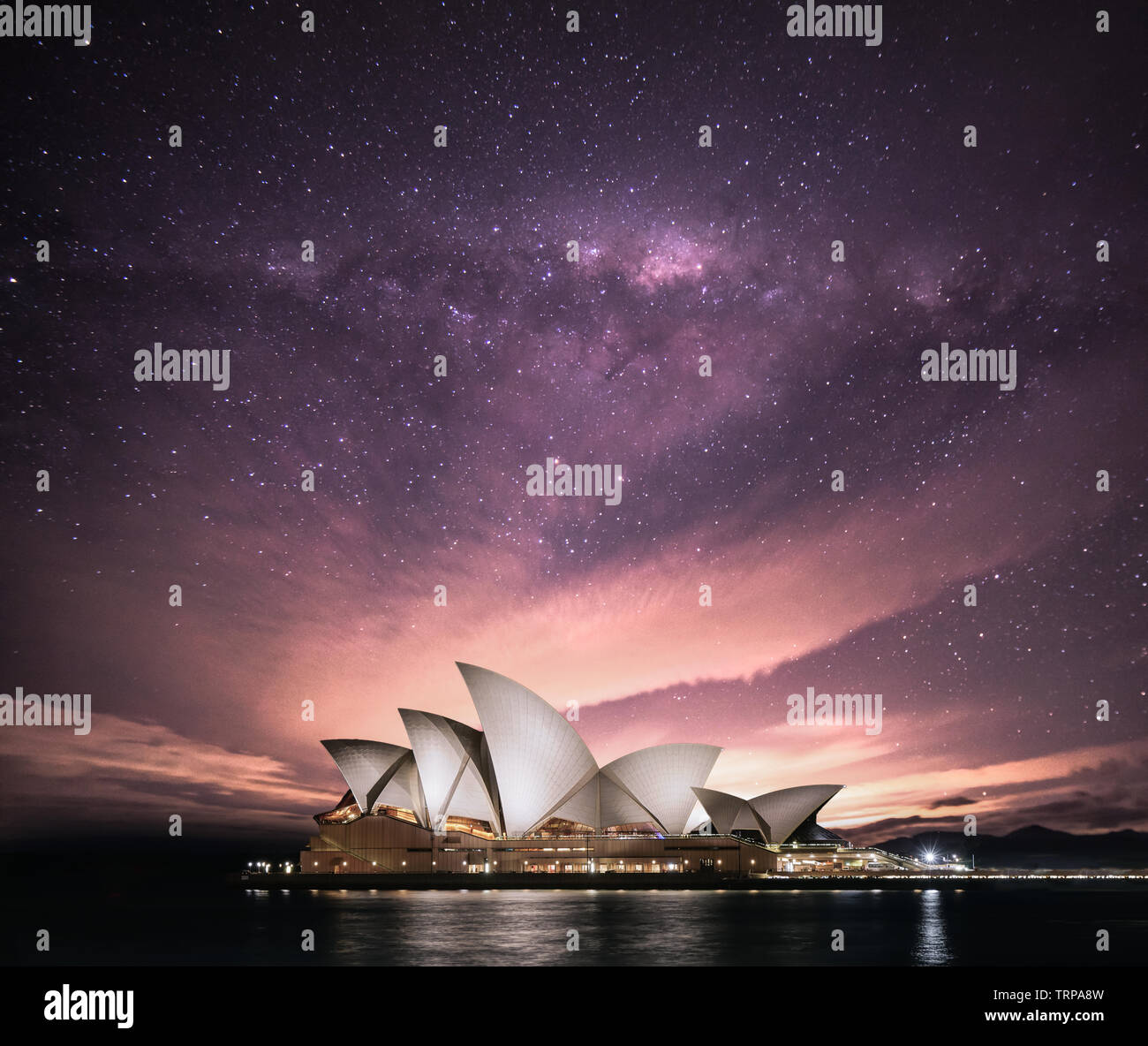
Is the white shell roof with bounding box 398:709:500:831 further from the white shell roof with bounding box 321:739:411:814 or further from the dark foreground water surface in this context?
the dark foreground water surface

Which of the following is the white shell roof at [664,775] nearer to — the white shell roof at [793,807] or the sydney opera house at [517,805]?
the sydney opera house at [517,805]

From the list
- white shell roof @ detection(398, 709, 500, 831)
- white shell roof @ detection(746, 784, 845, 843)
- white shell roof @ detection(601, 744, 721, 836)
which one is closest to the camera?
white shell roof @ detection(398, 709, 500, 831)

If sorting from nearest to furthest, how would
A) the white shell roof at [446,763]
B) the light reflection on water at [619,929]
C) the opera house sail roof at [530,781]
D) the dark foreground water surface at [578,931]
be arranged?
the light reflection on water at [619,929] < the dark foreground water surface at [578,931] < the opera house sail roof at [530,781] < the white shell roof at [446,763]

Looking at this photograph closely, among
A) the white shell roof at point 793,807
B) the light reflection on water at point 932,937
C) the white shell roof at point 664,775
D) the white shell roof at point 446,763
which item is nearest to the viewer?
the light reflection on water at point 932,937

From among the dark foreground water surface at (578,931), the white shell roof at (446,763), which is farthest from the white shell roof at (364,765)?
the dark foreground water surface at (578,931)

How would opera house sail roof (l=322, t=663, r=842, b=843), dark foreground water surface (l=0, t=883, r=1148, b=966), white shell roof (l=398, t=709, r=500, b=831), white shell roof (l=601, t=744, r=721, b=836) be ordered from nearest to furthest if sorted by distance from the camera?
dark foreground water surface (l=0, t=883, r=1148, b=966)
opera house sail roof (l=322, t=663, r=842, b=843)
white shell roof (l=398, t=709, r=500, b=831)
white shell roof (l=601, t=744, r=721, b=836)

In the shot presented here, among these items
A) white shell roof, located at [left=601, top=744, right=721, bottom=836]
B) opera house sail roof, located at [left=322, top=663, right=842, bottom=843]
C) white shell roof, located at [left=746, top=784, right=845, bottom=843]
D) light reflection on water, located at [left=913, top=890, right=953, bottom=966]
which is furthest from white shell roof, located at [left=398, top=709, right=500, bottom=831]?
light reflection on water, located at [left=913, top=890, right=953, bottom=966]
